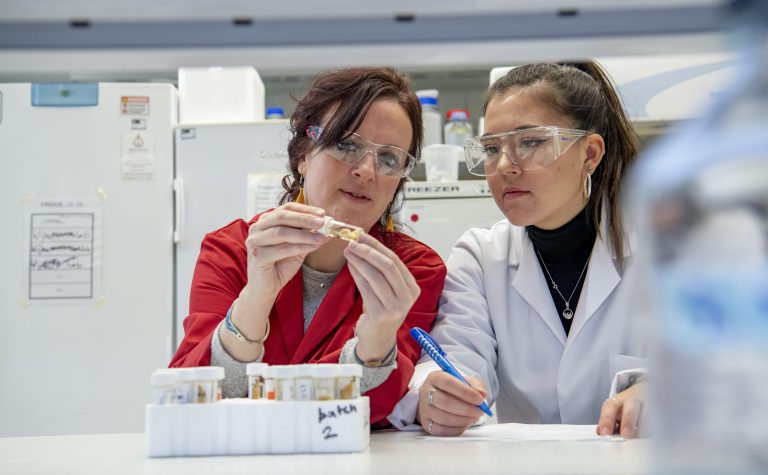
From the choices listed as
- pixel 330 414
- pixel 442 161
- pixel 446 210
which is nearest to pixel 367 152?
pixel 330 414

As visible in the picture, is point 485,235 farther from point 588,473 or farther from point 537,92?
point 588,473

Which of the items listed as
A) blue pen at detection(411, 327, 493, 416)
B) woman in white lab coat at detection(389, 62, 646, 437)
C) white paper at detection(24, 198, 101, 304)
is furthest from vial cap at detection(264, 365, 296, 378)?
white paper at detection(24, 198, 101, 304)

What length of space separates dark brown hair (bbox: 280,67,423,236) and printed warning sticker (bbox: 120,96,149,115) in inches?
80.2

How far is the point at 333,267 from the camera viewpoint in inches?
66.2

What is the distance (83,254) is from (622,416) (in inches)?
113

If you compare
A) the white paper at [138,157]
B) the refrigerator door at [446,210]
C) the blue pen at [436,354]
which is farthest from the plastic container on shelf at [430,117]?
the blue pen at [436,354]

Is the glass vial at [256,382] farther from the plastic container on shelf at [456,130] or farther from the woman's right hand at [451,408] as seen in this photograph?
the plastic container on shelf at [456,130]

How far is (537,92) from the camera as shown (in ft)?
5.49

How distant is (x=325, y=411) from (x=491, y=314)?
83 cm

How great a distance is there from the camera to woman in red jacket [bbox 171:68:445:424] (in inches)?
50.5

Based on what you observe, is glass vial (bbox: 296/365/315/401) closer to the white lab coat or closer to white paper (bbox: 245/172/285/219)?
the white lab coat

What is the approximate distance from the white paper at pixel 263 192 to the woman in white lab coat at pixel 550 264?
5.73 feet

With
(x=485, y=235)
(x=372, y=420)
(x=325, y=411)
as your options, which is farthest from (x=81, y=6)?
(x=485, y=235)

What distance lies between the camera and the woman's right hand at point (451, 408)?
123 centimetres
